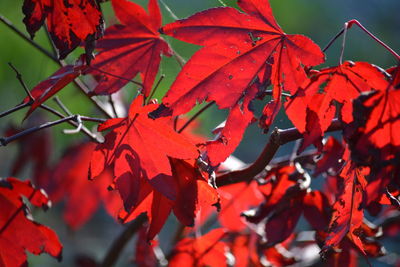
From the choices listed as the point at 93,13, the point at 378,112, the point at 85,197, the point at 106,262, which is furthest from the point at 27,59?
Answer: the point at 378,112

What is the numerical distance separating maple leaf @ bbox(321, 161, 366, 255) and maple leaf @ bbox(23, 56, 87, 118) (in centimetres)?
38

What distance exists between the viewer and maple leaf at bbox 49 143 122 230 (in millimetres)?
1299

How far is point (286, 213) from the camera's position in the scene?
2.58 feet

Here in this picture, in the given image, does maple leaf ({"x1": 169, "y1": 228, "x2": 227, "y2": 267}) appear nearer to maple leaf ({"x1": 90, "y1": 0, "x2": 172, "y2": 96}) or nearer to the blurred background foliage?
maple leaf ({"x1": 90, "y1": 0, "x2": 172, "y2": 96})

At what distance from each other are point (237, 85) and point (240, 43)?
0.18ft

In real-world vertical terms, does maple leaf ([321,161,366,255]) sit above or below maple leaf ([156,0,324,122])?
below


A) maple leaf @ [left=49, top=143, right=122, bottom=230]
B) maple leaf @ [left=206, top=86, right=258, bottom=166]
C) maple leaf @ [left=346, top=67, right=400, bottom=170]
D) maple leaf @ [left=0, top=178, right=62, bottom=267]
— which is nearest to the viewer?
maple leaf @ [left=346, top=67, right=400, bottom=170]

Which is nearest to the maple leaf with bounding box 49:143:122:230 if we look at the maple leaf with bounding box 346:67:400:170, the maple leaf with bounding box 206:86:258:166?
the maple leaf with bounding box 206:86:258:166

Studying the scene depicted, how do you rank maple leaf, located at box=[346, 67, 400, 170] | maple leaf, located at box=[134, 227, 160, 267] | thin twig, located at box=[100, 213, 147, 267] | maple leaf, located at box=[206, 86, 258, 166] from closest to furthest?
1. maple leaf, located at box=[346, 67, 400, 170]
2. maple leaf, located at box=[206, 86, 258, 166]
3. thin twig, located at box=[100, 213, 147, 267]
4. maple leaf, located at box=[134, 227, 160, 267]

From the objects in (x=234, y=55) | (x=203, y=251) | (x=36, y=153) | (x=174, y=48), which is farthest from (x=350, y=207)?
(x=174, y=48)

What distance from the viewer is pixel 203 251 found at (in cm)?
92

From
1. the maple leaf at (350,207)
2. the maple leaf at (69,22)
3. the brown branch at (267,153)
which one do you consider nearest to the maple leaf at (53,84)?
the maple leaf at (69,22)

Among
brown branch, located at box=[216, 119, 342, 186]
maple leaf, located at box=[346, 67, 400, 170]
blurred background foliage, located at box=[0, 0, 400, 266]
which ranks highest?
maple leaf, located at box=[346, 67, 400, 170]

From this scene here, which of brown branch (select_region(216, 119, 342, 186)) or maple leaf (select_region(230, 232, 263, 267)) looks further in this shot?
maple leaf (select_region(230, 232, 263, 267))
